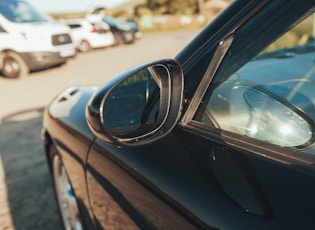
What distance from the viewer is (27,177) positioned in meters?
3.49

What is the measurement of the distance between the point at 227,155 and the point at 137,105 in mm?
616

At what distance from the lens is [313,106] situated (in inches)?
50.8

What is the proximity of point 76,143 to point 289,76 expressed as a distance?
4.13 ft

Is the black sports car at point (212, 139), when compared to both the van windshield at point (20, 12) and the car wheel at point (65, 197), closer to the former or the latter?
the car wheel at point (65, 197)

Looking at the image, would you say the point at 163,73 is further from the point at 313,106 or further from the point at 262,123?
the point at 313,106

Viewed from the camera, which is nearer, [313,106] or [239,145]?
[239,145]


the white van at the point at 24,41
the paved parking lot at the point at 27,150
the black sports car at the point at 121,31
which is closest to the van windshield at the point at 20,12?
the white van at the point at 24,41

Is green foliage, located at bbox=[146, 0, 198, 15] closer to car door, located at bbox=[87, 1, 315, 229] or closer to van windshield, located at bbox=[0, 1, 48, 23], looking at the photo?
van windshield, located at bbox=[0, 1, 48, 23]

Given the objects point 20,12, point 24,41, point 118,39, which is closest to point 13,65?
point 24,41

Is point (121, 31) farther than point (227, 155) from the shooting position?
Yes

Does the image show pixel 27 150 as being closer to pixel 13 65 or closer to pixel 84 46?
pixel 13 65

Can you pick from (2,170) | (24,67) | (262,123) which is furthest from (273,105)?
(24,67)

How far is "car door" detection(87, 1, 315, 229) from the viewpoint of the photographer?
920 mm

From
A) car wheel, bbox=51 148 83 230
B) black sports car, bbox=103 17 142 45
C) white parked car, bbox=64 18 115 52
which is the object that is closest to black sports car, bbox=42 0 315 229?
car wheel, bbox=51 148 83 230
